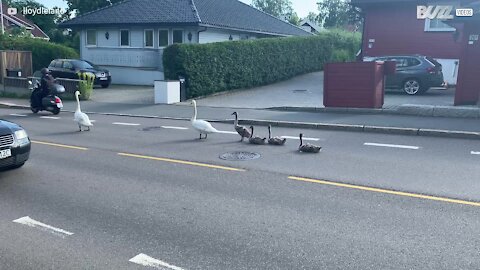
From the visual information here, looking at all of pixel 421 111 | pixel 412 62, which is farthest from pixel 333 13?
pixel 421 111

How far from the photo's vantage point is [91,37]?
33.5 meters

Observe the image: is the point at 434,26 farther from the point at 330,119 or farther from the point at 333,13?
the point at 333,13

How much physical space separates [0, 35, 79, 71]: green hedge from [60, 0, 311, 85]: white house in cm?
159

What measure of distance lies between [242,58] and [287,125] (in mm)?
10861

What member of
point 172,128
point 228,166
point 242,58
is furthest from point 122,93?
point 228,166

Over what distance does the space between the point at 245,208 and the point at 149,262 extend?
1941 mm

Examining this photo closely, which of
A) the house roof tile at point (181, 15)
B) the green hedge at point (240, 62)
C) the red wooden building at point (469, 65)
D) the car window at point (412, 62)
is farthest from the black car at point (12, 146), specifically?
the house roof tile at point (181, 15)

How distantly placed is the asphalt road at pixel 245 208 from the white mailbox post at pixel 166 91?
958 centimetres

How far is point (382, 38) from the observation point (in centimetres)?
2562

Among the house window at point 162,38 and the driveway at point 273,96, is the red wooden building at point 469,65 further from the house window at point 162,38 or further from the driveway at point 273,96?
the house window at point 162,38

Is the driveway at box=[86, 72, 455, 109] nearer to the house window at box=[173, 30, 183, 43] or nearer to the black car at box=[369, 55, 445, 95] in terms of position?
the black car at box=[369, 55, 445, 95]

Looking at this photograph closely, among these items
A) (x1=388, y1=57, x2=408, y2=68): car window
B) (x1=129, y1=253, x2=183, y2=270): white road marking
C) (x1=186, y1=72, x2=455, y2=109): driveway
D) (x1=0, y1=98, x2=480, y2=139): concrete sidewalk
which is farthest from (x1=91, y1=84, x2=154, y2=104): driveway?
(x1=129, y1=253, x2=183, y2=270): white road marking

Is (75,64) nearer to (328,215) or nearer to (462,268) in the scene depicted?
(328,215)

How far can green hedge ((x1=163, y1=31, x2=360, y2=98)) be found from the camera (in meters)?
21.2
